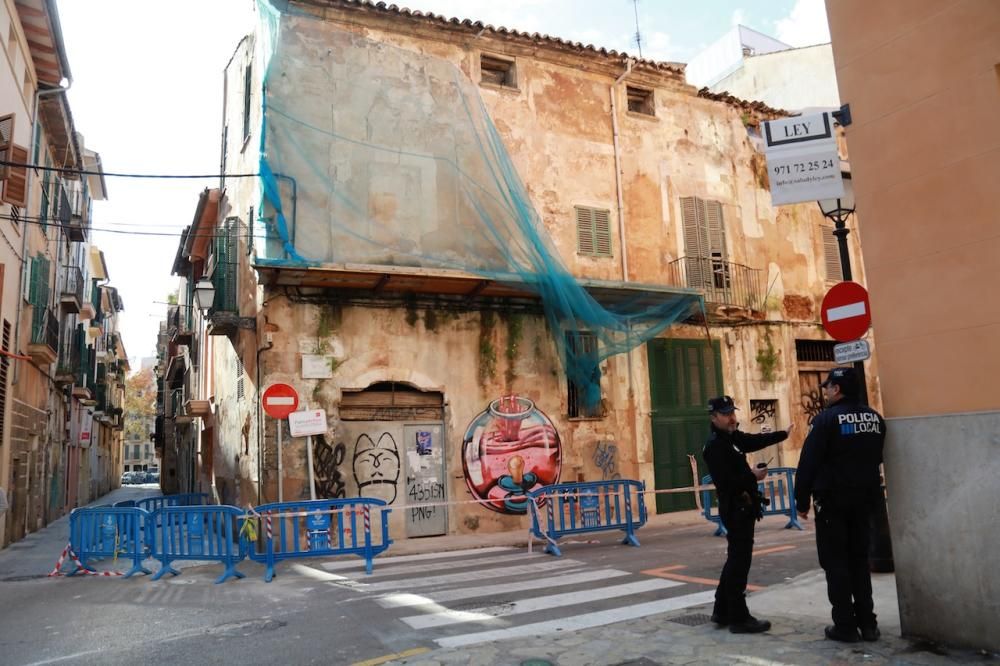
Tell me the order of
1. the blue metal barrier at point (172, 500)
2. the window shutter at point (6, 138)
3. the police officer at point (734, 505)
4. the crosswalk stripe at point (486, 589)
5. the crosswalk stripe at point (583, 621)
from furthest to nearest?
the blue metal barrier at point (172, 500), the window shutter at point (6, 138), the crosswalk stripe at point (486, 589), the crosswalk stripe at point (583, 621), the police officer at point (734, 505)

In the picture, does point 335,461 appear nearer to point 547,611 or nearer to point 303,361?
point 303,361

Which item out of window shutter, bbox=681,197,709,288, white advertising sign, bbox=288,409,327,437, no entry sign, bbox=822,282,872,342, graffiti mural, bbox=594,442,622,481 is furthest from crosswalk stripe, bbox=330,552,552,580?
window shutter, bbox=681,197,709,288

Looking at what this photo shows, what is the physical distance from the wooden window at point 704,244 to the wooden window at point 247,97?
32.3 feet

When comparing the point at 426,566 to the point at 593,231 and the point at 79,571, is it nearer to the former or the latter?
the point at 79,571

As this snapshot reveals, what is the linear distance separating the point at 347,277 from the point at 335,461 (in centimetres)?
325

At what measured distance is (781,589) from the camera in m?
7.02

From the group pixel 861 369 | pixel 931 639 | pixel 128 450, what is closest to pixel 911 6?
pixel 861 369

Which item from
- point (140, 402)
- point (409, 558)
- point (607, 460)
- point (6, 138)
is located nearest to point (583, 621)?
point (409, 558)

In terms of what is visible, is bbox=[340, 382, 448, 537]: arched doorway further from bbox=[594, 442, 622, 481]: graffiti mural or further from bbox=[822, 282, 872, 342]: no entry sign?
bbox=[822, 282, 872, 342]: no entry sign

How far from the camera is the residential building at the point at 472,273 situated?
1360cm

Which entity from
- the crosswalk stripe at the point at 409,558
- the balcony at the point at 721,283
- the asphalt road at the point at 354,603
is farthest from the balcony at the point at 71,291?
the balcony at the point at 721,283

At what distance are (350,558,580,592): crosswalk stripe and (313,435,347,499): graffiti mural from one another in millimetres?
4382

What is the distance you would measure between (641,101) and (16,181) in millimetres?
13223

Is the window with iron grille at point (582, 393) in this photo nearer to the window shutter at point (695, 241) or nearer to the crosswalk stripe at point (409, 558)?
the window shutter at point (695, 241)
